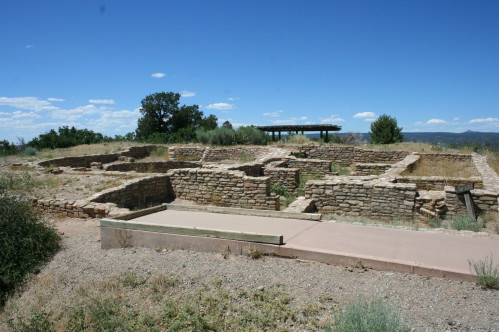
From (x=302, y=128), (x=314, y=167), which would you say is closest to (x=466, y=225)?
(x=314, y=167)

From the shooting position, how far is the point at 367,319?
10.4 feet

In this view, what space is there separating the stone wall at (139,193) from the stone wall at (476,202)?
766 cm

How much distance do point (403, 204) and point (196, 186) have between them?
5.71 m

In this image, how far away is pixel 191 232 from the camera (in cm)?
546

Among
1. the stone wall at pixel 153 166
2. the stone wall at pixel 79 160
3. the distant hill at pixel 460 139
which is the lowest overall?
the stone wall at pixel 153 166

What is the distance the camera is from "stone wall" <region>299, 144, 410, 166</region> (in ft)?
63.4

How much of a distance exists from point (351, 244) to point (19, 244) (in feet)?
17.1

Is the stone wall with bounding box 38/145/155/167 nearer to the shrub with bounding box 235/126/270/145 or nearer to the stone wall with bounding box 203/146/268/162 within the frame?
the stone wall with bounding box 203/146/268/162

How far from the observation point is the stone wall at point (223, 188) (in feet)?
32.5

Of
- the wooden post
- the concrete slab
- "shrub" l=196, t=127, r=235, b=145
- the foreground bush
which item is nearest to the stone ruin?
the wooden post

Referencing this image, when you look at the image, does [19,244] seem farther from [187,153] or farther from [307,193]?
[187,153]

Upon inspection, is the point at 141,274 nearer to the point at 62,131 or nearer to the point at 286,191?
the point at 286,191

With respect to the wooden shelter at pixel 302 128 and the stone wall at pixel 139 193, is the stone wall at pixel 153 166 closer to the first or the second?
the stone wall at pixel 139 193

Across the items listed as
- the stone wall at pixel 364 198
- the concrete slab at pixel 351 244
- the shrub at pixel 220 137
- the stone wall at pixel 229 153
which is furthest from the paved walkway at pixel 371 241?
the shrub at pixel 220 137
